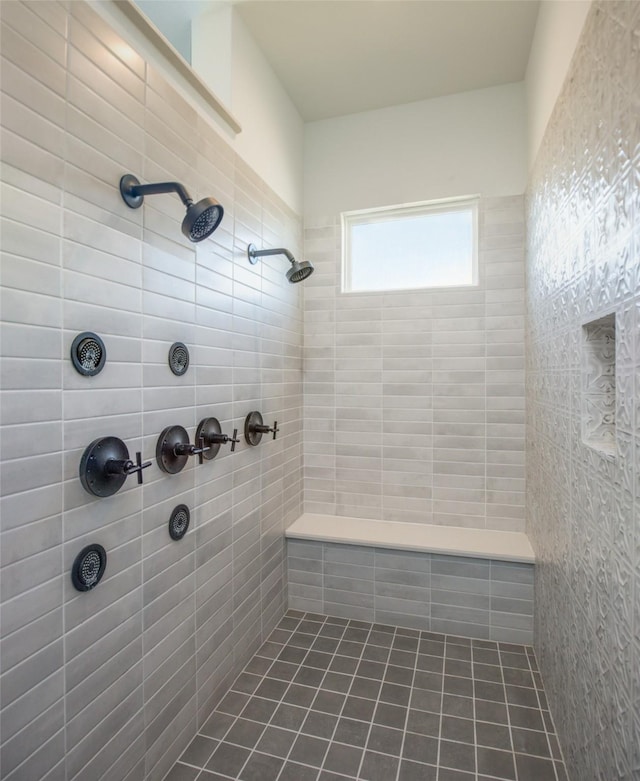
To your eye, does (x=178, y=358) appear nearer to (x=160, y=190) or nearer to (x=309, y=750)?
(x=160, y=190)

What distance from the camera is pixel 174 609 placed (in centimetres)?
149

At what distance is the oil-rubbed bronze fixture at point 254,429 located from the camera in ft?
6.57

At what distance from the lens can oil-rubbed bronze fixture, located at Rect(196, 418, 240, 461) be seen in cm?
162

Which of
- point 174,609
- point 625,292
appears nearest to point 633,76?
point 625,292

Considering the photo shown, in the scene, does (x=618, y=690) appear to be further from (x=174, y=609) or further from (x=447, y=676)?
(x=174, y=609)

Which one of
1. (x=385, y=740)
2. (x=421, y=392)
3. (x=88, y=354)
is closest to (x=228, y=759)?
(x=385, y=740)

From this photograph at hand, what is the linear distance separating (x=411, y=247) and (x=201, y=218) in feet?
5.81

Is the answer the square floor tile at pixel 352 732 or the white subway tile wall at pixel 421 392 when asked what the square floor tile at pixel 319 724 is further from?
the white subway tile wall at pixel 421 392

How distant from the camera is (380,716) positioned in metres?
1.70

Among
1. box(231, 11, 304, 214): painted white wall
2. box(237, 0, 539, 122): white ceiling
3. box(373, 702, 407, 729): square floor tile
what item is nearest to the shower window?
box(231, 11, 304, 214): painted white wall

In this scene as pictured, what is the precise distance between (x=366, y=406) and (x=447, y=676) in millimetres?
1478

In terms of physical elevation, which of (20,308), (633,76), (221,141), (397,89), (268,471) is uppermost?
(397,89)

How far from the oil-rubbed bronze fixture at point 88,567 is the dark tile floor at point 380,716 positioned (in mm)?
871

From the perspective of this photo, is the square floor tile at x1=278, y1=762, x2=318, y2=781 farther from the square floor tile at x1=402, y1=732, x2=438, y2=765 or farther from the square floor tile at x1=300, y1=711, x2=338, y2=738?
the square floor tile at x1=402, y1=732, x2=438, y2=765
